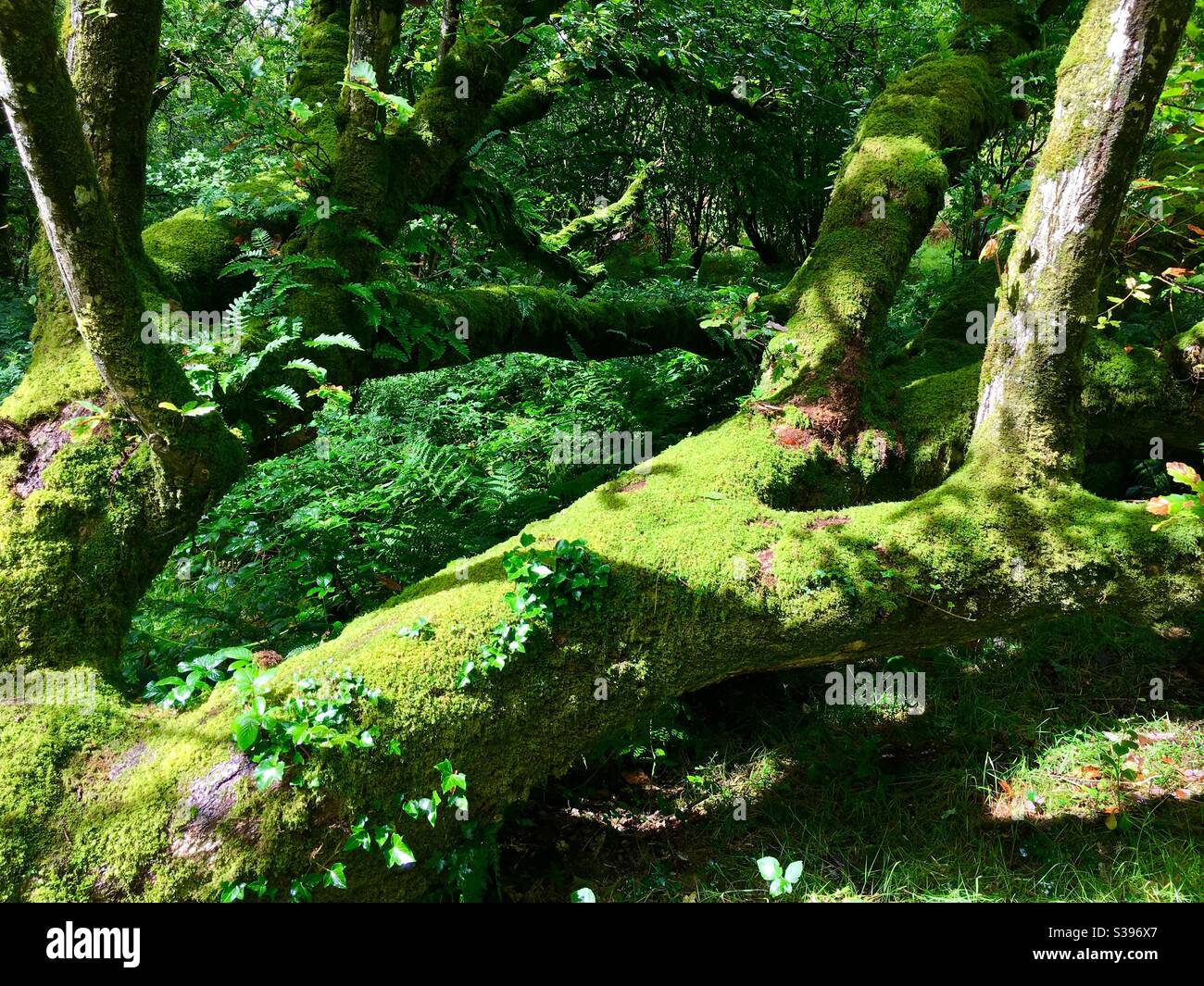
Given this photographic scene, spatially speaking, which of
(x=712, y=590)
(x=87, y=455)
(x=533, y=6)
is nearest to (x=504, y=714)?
(x=712, y=590)

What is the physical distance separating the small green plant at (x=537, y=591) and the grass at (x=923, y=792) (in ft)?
4.41

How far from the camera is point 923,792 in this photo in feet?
13.4

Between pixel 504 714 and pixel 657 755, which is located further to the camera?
pixel 657 755

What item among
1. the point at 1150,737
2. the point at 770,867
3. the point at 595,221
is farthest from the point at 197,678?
the point at 595,221

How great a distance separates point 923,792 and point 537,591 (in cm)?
258

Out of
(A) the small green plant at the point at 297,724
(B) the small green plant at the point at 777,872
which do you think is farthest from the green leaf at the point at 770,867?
(A) the small green plant at the point at 297,724

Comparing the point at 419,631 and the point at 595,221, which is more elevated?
the point at 595,221

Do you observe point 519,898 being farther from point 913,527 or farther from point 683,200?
point 683,200

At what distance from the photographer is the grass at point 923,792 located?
3.55m

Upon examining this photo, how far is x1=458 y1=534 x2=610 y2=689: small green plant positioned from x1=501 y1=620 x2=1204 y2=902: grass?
52.9 inches

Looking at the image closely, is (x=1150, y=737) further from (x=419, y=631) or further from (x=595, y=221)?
(x=595, y=221)
